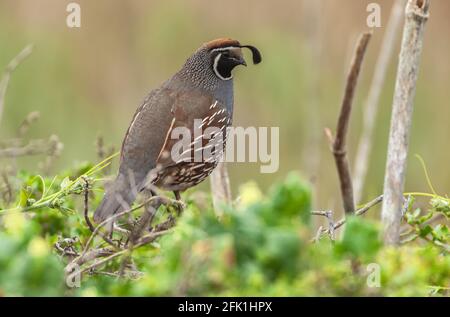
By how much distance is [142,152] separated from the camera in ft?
15.1

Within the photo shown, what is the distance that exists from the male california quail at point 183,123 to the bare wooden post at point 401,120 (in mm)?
1666

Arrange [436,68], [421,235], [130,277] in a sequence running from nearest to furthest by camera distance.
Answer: [130,277], [421,235], [436,68]

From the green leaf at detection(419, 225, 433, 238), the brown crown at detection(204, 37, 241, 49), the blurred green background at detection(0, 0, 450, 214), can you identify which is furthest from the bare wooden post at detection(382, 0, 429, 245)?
the blurred green background at detection(0, 0, 450, 214)

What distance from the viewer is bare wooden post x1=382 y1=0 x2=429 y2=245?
2.76 metres

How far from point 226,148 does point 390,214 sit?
232 cm

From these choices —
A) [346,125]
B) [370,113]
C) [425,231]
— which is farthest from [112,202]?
[370,113]

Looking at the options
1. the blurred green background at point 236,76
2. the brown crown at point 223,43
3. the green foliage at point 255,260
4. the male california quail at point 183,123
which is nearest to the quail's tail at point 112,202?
the male california quail at point 183,123

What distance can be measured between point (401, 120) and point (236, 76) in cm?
464

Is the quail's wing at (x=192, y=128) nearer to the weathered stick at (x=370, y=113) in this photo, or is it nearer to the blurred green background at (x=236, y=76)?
the weathered stick at (x=370, y=113)

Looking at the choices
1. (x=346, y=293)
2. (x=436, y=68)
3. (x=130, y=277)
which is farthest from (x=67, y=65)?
(x=346, y=293)

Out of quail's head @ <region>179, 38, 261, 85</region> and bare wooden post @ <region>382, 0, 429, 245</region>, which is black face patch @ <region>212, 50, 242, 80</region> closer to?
quail's head @ <region>179, 38, 261, 85</region>

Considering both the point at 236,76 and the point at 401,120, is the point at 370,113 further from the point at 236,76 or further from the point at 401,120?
the point at 401,120

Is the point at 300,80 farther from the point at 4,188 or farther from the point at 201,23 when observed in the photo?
the point at 4,188

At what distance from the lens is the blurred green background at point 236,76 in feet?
23.4
